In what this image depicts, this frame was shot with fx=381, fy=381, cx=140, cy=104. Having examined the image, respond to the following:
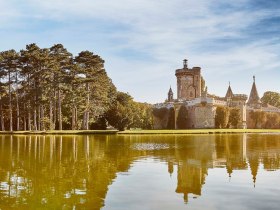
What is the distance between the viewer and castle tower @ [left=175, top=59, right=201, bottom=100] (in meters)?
85.9

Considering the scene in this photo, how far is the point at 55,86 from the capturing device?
5622cm

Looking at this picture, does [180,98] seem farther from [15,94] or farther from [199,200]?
[199,200]

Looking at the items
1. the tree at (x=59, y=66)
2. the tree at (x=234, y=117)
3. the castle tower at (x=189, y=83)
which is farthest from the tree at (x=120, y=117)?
the castle tower at (x=189, y=83)

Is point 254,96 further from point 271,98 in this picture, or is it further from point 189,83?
point 189,83

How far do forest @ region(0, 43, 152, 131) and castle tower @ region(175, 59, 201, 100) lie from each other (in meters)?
26.6

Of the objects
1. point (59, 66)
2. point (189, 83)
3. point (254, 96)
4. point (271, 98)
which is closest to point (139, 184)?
point (59, 66)

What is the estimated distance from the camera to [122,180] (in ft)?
40.0

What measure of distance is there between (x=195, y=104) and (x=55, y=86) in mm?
29155

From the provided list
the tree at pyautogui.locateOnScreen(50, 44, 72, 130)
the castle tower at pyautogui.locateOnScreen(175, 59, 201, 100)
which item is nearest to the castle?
the castle tower at pyautogui.locateOnScreen(175, 59, 201, 100)

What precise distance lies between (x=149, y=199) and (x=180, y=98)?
7631 centimetres

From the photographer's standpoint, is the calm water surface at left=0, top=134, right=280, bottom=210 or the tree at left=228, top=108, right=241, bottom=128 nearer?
the calm water surface at left=0, top=134, right=280, bottom=210

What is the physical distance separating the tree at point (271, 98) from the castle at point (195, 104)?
83.5 feet

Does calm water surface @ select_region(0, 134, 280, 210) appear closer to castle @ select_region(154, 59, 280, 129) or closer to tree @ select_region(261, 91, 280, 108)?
castle @ select_region(154, 59, 280, 129)

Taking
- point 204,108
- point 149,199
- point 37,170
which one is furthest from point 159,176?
point 204,108
